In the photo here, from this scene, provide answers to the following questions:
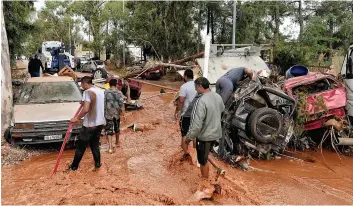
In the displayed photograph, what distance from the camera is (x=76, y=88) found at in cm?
905

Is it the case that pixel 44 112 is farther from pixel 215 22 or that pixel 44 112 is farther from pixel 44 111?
pixel 215 22

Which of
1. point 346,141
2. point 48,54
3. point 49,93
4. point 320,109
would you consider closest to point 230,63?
point 320,109

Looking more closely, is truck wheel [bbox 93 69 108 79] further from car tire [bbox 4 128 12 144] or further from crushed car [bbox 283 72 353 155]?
crushed car [bbox 283 72 353 155]

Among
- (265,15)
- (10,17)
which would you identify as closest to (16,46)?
(10,17)

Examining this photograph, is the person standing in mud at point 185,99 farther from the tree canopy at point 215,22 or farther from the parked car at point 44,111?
the tree canopy at point 215,22

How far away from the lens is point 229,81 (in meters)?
7.07

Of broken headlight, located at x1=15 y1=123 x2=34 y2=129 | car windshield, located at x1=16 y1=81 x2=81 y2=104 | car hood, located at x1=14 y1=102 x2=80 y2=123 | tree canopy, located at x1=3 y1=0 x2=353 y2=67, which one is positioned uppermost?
tree canopy, located at x1=3 y1=0 x2=353 y2=67

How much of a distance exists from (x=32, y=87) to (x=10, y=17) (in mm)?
9079

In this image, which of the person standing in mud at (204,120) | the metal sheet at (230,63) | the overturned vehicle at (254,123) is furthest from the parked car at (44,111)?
the metal sheet at (230,63)

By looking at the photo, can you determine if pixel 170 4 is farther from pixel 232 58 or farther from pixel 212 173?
pixel 212 173

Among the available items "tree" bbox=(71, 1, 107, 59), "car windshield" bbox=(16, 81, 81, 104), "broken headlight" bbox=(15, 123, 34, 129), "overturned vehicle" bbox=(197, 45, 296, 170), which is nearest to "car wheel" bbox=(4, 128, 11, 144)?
"broken headlight" bbox=(15, 123, 34, 129)

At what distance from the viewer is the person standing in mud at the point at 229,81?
700 cm

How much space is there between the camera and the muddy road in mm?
4988

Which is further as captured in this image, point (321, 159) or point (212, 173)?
point (321, 159)
